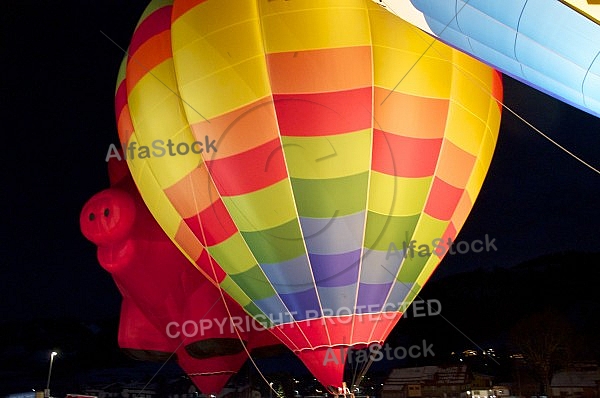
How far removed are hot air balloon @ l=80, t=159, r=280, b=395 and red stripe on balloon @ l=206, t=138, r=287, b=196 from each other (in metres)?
1.91

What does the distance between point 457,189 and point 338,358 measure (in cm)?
195

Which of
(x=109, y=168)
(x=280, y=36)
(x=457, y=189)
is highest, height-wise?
(x=109, y=168)

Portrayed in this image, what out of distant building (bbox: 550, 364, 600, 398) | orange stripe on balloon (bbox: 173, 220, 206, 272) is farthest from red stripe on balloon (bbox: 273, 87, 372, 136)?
distant building (bbox: 550, 364, 600, 398)

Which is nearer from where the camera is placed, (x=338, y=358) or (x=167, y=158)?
(x=338, y=358)

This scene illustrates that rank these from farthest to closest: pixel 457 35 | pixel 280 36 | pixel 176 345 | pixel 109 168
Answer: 1. pixel 109 168
2. pixel 176 345
3. pixel 280 36
4. pixel 457 35

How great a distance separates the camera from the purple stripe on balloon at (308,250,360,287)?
504cm

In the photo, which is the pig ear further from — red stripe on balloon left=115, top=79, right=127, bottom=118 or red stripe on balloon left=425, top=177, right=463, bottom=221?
red stripe on balloon left=425, top=177, right=463, bottom=221

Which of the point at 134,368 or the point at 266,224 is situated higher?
the point at 134,368

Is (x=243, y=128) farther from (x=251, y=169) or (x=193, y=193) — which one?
(x=193, y=193)

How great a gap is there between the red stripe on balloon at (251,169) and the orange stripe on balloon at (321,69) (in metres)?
0.52

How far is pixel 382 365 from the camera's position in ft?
111

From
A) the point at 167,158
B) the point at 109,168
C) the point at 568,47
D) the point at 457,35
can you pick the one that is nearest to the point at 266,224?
the point at 167,158

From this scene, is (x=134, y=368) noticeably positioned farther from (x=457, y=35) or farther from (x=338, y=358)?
(x=457, y=35)

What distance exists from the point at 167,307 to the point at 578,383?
15174 mm
